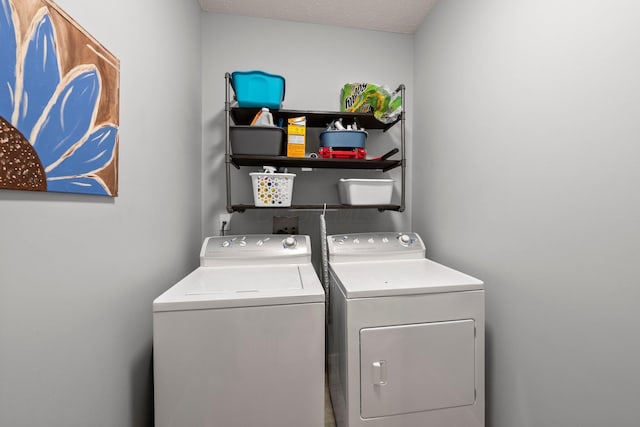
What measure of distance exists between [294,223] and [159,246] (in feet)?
3.09

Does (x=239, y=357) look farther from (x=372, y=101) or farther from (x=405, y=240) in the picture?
(x=372, y=101)

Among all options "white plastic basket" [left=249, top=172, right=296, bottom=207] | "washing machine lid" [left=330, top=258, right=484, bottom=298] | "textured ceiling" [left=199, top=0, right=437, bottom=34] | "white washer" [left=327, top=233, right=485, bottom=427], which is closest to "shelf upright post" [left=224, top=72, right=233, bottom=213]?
"white plastic basket" [left=249, top=172, right=296, bottom=207]

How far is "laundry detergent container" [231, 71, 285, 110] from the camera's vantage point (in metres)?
1.64

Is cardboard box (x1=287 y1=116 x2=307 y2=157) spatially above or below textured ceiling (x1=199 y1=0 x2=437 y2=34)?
below

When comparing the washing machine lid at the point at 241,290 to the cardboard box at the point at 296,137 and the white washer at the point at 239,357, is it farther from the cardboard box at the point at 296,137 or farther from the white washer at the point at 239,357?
the cardboard box at the point at 296,137

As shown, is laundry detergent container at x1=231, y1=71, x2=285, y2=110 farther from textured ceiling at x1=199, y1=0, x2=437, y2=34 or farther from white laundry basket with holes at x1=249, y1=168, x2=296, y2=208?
textured ceiling at x1=199, y1=0, x2=437, y2=34

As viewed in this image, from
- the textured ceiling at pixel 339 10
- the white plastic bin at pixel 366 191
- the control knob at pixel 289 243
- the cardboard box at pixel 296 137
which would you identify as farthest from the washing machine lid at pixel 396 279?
the textured ceiling at pixel 339 10

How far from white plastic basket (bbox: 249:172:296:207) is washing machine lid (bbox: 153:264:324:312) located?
0.47 metres

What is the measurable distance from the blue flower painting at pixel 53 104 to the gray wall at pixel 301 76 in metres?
1.03

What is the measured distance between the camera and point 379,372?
1.12 meters

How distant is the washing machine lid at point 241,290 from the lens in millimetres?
993

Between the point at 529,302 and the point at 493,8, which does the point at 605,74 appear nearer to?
the point at 493,8

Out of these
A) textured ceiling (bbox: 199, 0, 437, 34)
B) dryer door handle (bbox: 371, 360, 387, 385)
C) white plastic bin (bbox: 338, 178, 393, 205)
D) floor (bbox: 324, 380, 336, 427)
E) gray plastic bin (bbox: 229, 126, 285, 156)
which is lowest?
floor (bbox: 324, 380, 336, 427)

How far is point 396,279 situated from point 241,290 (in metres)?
0.72
